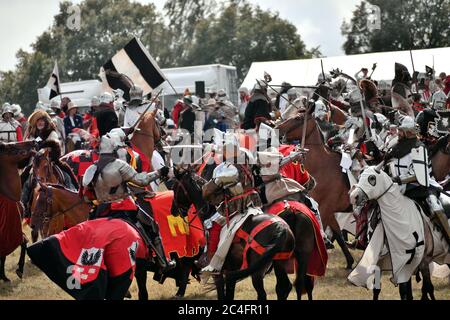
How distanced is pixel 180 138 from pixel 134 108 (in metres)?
3.03

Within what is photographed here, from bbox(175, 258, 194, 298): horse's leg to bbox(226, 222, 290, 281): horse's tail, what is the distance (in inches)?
109

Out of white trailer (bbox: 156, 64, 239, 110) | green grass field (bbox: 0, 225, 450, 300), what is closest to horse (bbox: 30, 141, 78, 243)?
green grass field (bbox: 0, 225, 450, 300)

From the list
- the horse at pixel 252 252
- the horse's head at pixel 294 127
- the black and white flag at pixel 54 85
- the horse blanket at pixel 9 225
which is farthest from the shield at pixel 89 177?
the black and white flag at pixel 54 85

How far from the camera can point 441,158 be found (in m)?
13.0

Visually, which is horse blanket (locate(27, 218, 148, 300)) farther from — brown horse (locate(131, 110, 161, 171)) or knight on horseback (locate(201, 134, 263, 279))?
brown horse (locate(131, 110, 161, 171))

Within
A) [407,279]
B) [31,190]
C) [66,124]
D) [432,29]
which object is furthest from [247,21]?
[407,279]

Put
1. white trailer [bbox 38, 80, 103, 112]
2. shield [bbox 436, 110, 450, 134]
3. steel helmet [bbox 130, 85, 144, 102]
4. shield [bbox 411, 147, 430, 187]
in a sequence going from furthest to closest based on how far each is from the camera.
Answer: white trailer [bbox 38, 80, 103, 112] < steel helmet [bbox 130, 85, 144, 102] < shield [bbox 436, 110, 450, 134] < shield [bbox 411, 147, 430, 187]

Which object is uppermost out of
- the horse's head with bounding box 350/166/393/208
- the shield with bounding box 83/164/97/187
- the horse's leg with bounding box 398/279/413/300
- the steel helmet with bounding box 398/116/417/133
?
the steel helmet with bounding box 398/116/417/133

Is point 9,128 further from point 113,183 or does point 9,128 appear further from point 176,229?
point 113,183

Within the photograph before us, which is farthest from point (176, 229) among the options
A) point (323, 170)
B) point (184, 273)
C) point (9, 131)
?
point (9, 131)

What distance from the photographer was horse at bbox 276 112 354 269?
13758mm

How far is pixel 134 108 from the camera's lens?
15070 millimetres

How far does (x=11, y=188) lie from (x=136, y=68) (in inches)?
182

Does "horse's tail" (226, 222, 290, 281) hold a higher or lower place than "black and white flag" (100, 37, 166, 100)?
lower
